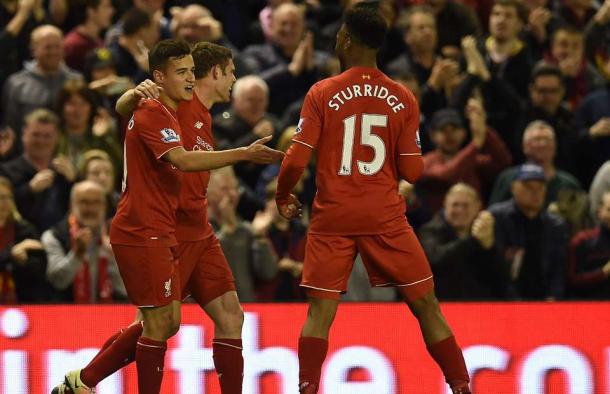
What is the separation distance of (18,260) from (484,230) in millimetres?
3151

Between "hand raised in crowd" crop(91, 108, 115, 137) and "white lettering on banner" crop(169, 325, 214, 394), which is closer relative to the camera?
"white lettering on banner" crop(169, 325, 214, 394)

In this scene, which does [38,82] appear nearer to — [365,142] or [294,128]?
[294,128]

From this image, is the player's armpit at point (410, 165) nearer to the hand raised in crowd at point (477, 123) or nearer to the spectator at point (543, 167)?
the spectator at point (543, 167)

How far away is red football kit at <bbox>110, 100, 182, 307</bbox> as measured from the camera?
25.6 feet

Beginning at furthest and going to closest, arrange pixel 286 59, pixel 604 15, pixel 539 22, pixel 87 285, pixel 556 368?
1. pixel 604 15
2. pixel 539 22
3. pixel 286 59
4. pixel 87 285
5. pixel 556 368

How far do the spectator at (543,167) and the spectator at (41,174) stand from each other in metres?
3.17

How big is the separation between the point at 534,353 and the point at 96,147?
13.9ft

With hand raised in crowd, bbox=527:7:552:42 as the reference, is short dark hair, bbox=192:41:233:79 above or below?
below

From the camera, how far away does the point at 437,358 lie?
26.7ft

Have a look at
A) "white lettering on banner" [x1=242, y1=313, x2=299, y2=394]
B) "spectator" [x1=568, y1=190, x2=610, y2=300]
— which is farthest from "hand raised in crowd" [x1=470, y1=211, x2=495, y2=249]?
"white lettering on banner" [x1=242, y1=313, x2=299, y2=394]

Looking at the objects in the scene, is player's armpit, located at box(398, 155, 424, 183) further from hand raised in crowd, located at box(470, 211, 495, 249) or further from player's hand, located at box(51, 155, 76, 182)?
player's hand, located at box(51, 155, 76, 182)

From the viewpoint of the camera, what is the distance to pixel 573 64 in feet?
43.2

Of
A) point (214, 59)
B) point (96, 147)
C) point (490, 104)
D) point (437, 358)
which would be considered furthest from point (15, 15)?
point (437, 358)

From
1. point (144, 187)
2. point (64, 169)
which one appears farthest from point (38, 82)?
point (144, 187)
